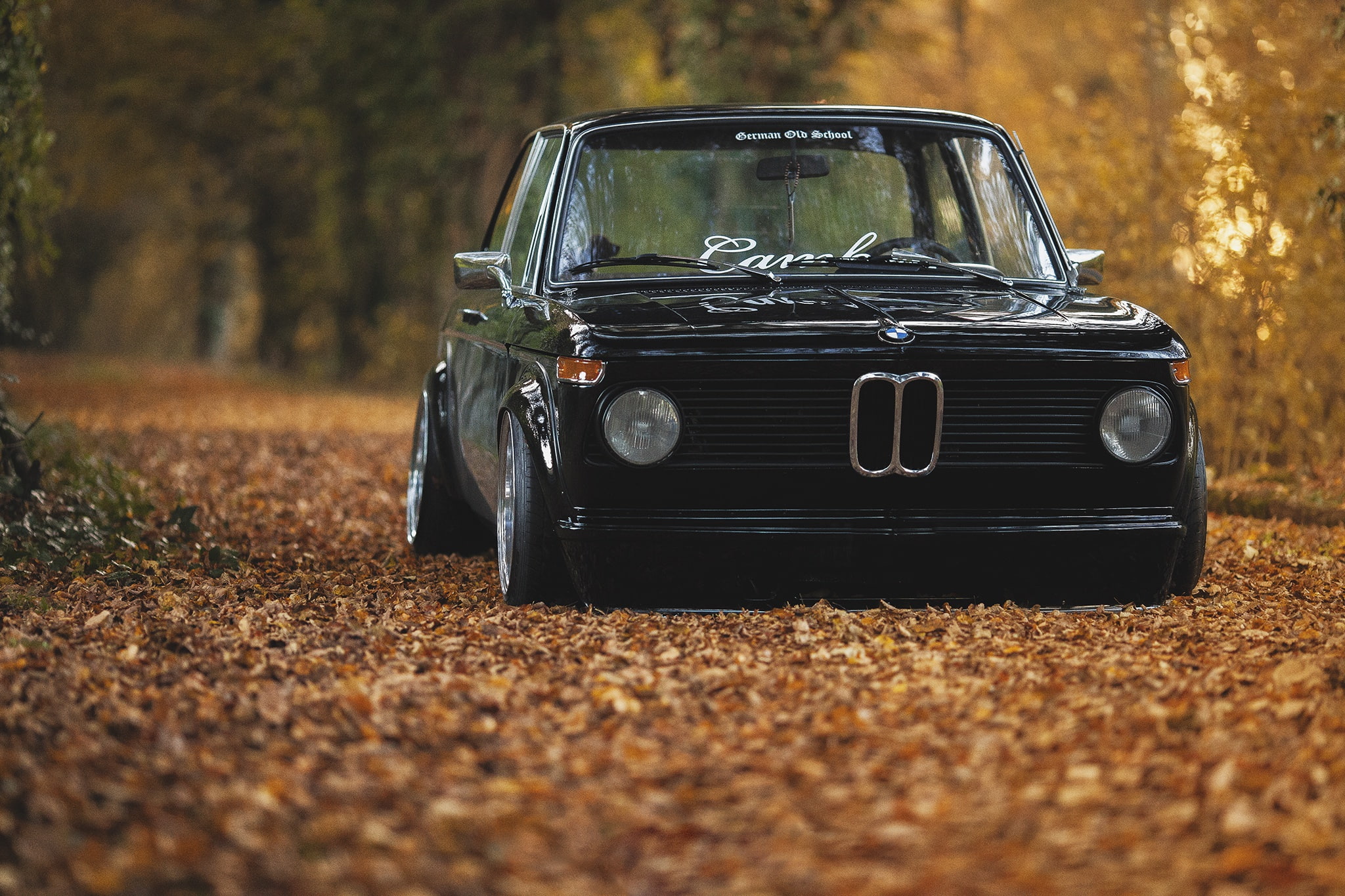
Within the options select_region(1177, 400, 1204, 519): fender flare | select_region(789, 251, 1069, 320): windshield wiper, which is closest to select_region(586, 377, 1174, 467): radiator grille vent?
select_region(1177, 400, 1204, 519): fender flare

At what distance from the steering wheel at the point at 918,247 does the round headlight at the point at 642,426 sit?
1508 millimetres

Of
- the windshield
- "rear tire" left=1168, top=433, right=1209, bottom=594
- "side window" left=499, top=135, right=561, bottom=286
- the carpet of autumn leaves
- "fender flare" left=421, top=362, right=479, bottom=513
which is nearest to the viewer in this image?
the carpet of autumn leaves

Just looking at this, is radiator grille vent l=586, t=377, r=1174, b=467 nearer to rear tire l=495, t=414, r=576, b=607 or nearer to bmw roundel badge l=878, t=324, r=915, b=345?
bmw roundel badge l=878, t=324, r=915, b=345

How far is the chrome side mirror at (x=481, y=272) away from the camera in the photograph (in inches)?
271

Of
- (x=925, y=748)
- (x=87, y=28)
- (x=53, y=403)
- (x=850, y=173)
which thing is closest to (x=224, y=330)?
(x=87, y=28)

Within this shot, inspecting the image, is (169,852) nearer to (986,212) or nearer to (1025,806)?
(1025,806)

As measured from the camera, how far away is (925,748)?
166 inches

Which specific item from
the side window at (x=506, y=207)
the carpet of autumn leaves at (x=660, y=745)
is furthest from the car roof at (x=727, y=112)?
the carpet of autumn leaves at (x=660, y=745)

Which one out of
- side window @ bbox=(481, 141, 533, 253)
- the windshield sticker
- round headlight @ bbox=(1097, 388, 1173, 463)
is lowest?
round headlight @ bbox=(1097, 388, 1173, 463)

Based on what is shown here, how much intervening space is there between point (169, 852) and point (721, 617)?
106 inches

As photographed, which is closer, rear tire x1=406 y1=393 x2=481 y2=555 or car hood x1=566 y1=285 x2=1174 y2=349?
car hood x1=566 y1=285 x2=1174 y2=349

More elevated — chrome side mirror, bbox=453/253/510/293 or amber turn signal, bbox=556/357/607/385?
chrome side mirror, bbox=453/253/510/293

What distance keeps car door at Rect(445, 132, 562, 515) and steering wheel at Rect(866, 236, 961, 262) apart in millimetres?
1349

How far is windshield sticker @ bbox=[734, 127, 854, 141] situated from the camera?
267 inches
